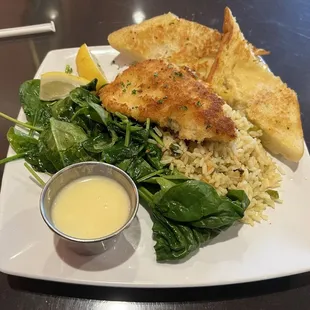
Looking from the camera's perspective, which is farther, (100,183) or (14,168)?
(14,168)

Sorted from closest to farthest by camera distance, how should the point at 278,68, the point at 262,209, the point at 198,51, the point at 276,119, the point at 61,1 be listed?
the point at 262,209, the point at 276,119, the point at 198,51, the point at 278,68, the point at 61,1

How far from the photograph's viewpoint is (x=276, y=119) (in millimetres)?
2613

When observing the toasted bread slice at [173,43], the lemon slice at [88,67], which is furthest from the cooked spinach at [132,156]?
the toasted bread slice at [173,43]

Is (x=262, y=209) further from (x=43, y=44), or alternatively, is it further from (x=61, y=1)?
(x=61, y=1)

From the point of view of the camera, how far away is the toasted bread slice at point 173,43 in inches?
120

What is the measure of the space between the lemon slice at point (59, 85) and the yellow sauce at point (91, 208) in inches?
33.6

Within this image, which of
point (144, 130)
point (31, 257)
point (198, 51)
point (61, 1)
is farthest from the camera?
point (61, 1)

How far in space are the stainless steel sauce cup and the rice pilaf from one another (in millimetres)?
374

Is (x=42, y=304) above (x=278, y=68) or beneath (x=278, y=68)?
beneath

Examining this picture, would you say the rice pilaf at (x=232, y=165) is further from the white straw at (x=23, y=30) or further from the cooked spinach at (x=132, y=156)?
the white straw at (x=23, y=30)

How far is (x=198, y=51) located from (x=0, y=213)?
6.19 ft

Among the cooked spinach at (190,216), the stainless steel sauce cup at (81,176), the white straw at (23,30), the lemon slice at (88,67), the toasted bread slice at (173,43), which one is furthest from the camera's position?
the white straw at (23,30)

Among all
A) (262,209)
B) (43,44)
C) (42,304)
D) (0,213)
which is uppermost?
(43,44)

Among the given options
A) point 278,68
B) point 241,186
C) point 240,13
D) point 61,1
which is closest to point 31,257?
point 241,186
